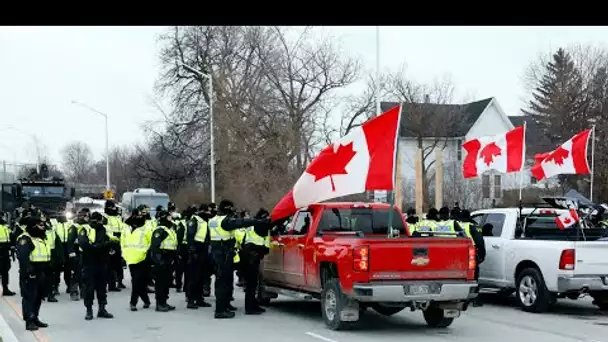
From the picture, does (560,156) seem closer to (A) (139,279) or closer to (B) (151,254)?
(B) (151,254)

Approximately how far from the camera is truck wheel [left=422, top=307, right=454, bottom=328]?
1131cm

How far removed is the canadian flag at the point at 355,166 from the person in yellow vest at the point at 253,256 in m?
1.01

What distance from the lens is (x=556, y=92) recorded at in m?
49.3

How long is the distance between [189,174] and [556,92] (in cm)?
2383

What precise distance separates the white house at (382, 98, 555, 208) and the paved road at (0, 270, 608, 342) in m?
29.0

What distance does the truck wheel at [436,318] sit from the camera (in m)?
11.3

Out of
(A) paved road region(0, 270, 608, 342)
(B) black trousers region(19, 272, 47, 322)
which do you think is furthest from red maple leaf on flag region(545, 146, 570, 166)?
(B) black trousers region(19, 272, 47, 322)

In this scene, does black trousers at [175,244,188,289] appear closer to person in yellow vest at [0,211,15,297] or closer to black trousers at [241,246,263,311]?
black trousers at [241,246,263,311]

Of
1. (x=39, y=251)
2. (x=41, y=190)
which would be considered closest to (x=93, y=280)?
(x=39, y=251)

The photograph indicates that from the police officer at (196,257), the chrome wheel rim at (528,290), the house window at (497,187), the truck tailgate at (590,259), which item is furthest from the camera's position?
the house window at (497,187)

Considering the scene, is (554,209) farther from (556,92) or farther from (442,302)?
(556,92)

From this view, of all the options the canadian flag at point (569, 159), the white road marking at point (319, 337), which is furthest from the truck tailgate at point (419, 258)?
the canadian flag at point (569, 159)

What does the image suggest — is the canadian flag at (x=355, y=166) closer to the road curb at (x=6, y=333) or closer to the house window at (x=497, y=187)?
the road curb at (x=6, y=333)
